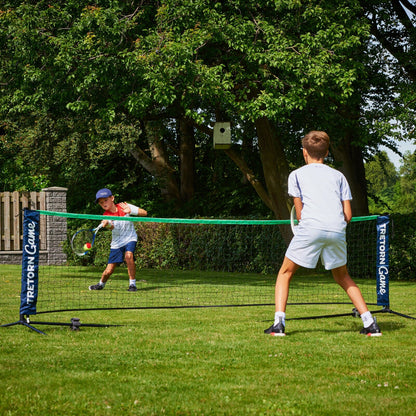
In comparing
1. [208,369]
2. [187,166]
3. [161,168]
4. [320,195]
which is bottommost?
[208,369]

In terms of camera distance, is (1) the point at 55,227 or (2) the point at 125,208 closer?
(2) the point at 125,208

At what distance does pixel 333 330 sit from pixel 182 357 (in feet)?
7.98

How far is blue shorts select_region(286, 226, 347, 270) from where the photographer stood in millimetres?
6891

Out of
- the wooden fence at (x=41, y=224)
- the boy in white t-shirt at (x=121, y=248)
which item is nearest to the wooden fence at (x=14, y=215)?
the wooden fence at (x=41, y=224)

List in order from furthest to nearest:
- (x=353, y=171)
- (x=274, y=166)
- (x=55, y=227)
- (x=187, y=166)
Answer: (x=187, y=166) → (x=55, y=227) → (x=353, y=171) → (x=274, y=166)

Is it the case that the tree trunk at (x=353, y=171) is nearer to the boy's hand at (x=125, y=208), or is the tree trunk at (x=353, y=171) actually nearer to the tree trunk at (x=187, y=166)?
the tree trunk at (x=187, y=166)

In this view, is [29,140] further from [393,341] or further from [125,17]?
[393,341]

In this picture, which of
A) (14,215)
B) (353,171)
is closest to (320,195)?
(353,171)

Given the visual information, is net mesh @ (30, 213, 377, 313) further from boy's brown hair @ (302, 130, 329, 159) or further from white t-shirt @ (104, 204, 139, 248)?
boy's brown hair @ (302, 130, 329, 159)

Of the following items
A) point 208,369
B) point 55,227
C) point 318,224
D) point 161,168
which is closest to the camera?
point 208,369

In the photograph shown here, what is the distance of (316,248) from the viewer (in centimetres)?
694

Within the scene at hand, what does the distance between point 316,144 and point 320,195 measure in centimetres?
60

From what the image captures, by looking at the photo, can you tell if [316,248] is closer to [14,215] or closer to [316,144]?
[316,144]

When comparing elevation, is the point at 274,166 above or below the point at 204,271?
above
